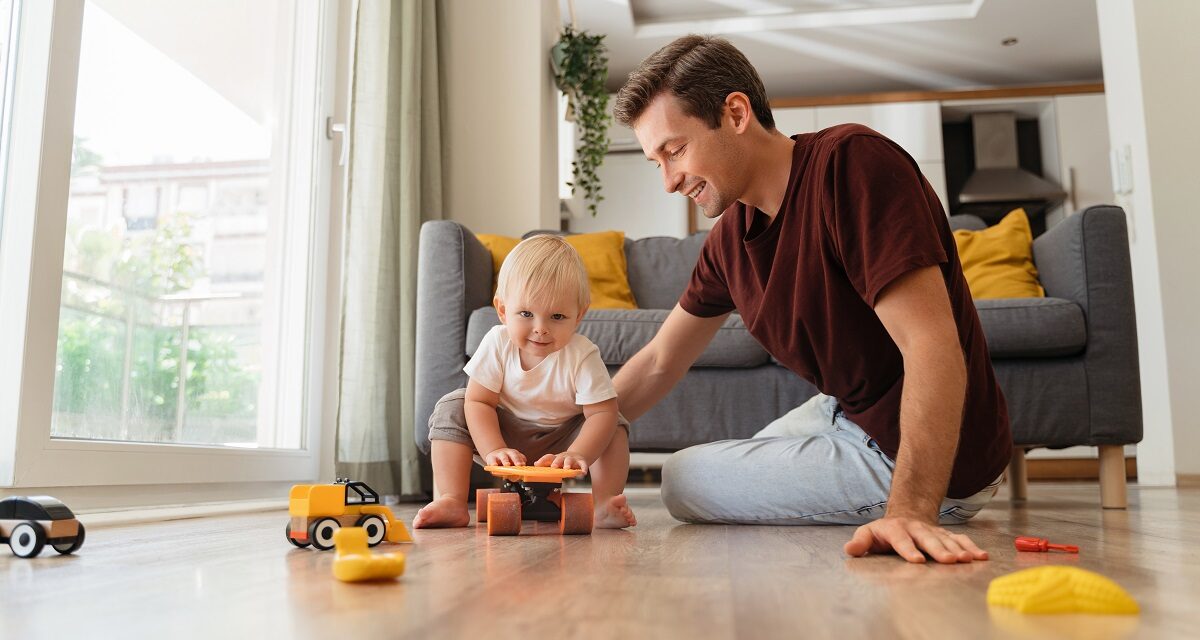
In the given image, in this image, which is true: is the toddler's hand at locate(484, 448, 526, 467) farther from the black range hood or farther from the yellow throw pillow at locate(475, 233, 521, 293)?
the black range hood

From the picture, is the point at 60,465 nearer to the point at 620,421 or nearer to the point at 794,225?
the point at 620,421

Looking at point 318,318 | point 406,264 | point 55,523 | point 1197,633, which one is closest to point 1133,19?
point 406,264

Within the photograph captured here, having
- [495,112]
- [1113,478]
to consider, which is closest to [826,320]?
[1113,478]

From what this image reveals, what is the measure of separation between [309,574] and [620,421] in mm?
896

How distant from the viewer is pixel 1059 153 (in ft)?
20.6

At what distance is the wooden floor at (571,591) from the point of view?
646mm

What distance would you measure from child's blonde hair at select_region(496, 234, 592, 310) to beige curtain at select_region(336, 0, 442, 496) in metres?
1.24

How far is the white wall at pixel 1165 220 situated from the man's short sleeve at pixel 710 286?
8.87 ft

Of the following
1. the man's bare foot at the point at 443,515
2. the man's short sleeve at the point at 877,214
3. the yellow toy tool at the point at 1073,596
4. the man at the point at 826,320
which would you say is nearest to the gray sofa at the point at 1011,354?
the man at the point at 826,320

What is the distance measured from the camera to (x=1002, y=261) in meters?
2.89

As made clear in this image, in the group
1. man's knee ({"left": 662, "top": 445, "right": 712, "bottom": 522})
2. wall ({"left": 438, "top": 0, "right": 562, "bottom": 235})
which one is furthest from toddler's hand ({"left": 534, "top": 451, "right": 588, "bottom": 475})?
wall ({"left": 438, "top": 0, "right": 562, "bottom": 235})

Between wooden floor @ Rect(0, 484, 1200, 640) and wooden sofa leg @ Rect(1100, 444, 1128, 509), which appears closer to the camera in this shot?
wooden floor @ Rect(0, 484, 1200, 640)

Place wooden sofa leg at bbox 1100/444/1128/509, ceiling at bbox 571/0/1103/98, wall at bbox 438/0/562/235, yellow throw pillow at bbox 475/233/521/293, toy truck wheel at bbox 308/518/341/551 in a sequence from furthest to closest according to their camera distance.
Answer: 1. ceiling at bbox 571/0/1103/98
2. wall at bbox 438/0/562/235
3. yellow throw pillow at bbox 475/233/521/293
4. wooden sofa leg at bbox 1100/444/1128/509
5. toy truck wheel at bbox 308/518/341/551

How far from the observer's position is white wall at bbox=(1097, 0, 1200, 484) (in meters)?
3.61
